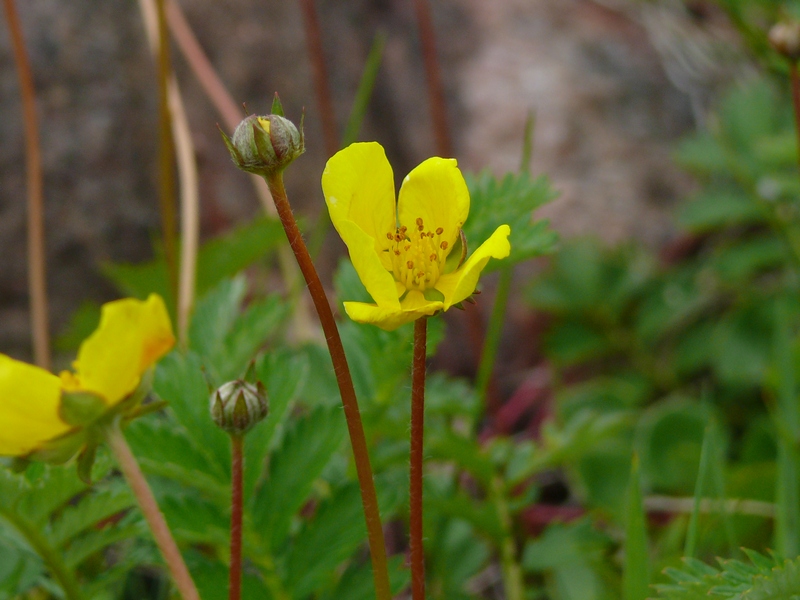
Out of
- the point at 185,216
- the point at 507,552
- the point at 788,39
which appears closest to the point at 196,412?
the point at 507,552

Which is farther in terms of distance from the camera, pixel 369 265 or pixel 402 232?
pixel 402 232

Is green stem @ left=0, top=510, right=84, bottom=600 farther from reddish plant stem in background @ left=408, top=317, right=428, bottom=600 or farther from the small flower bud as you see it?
the small flower bud

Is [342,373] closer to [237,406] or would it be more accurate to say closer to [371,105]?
[237,406]

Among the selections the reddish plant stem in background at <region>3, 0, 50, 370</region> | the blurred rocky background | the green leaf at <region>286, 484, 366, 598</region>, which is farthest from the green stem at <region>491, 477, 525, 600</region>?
the blurred rocky background

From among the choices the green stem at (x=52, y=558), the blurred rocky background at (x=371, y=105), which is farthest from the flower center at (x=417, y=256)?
the blurred rocky background at (x=371, y=105)

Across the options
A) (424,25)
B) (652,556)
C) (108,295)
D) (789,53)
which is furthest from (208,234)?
(789,53)

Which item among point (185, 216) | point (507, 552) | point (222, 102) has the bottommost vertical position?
point (507, 552)

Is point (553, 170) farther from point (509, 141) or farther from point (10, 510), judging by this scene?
point (10, 510)
